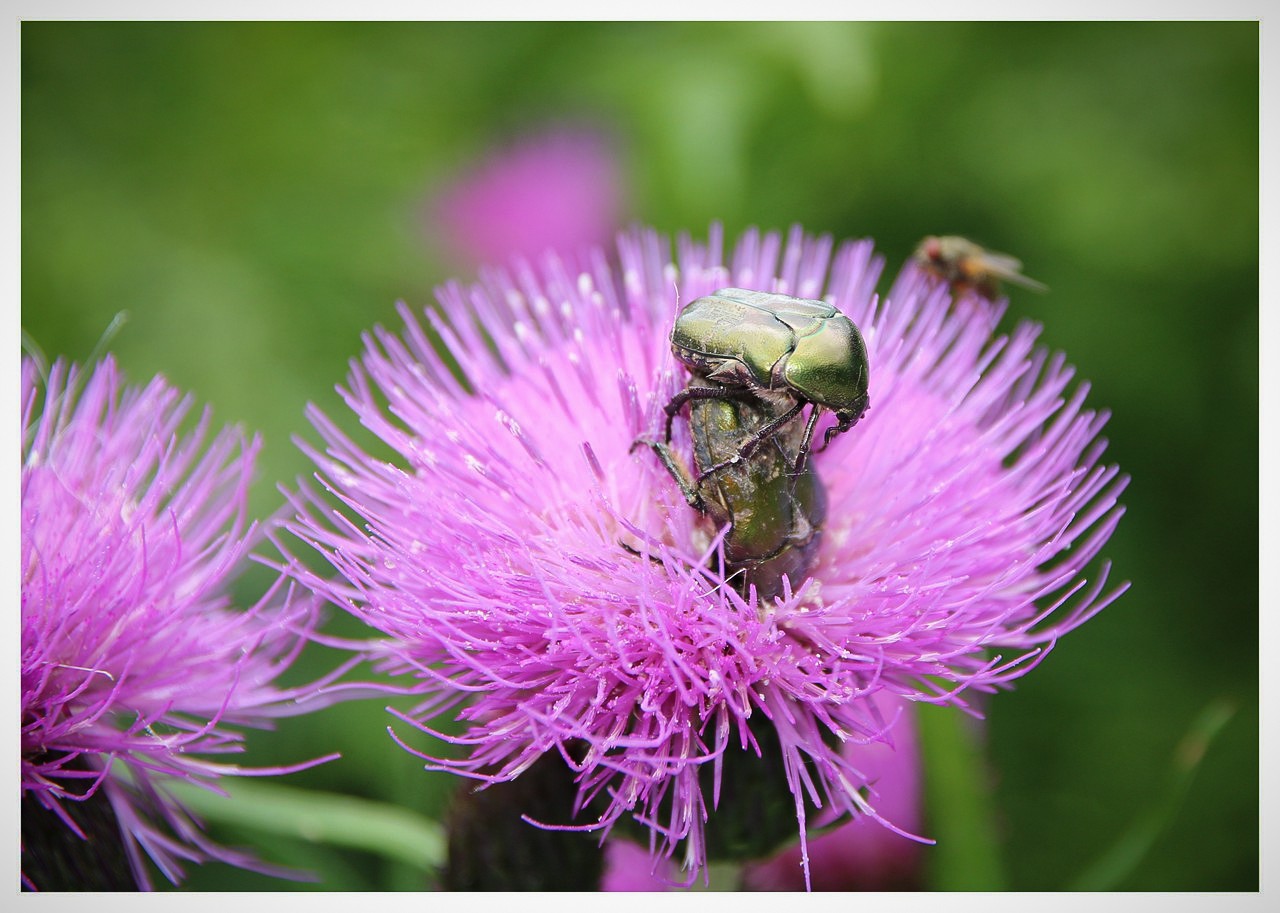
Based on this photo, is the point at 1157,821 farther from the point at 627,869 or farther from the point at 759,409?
the point at 759,409

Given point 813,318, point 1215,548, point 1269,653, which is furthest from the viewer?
point 1215,548

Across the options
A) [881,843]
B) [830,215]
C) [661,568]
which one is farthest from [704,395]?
[830,215]

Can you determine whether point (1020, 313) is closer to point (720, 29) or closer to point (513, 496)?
point (720, 29)

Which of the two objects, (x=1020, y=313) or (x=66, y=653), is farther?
(x=1020, y=313)

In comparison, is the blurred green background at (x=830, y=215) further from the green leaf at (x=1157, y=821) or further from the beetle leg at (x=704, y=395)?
the beetle leg at (x=704, y=395)

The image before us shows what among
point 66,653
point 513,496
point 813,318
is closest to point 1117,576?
point 813,318

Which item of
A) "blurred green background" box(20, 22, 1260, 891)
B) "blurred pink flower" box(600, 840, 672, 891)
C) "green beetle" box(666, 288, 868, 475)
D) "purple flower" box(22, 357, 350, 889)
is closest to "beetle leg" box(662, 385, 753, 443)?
"green beetle" box(666, 288, 868, 475)

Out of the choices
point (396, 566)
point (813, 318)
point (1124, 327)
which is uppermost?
point (1124, 327)
